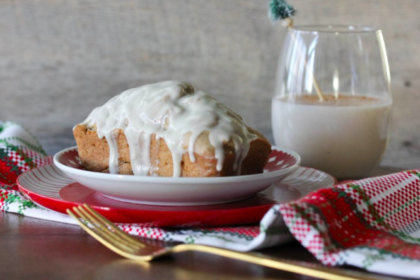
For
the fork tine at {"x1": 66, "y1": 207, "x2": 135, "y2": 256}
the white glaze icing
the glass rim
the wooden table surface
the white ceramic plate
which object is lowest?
the wooden table surface

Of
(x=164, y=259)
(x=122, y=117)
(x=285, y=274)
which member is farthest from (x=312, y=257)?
(x=122, y=117)

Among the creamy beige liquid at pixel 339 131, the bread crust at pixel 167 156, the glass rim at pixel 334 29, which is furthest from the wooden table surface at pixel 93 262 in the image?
the glass rim at pixel 334 29

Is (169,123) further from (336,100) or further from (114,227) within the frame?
(336,100)

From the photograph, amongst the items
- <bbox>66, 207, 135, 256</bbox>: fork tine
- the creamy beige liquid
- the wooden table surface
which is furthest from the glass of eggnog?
<bbox>66, 207, 135, 256</bbox>: fork tine

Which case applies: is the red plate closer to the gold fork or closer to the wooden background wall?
the gold fork

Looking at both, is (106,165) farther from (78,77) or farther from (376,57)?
(78,77)

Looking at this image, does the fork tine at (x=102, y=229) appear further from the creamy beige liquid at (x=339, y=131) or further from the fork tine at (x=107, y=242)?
the creamy beige liquid at (x=339, y=131)
